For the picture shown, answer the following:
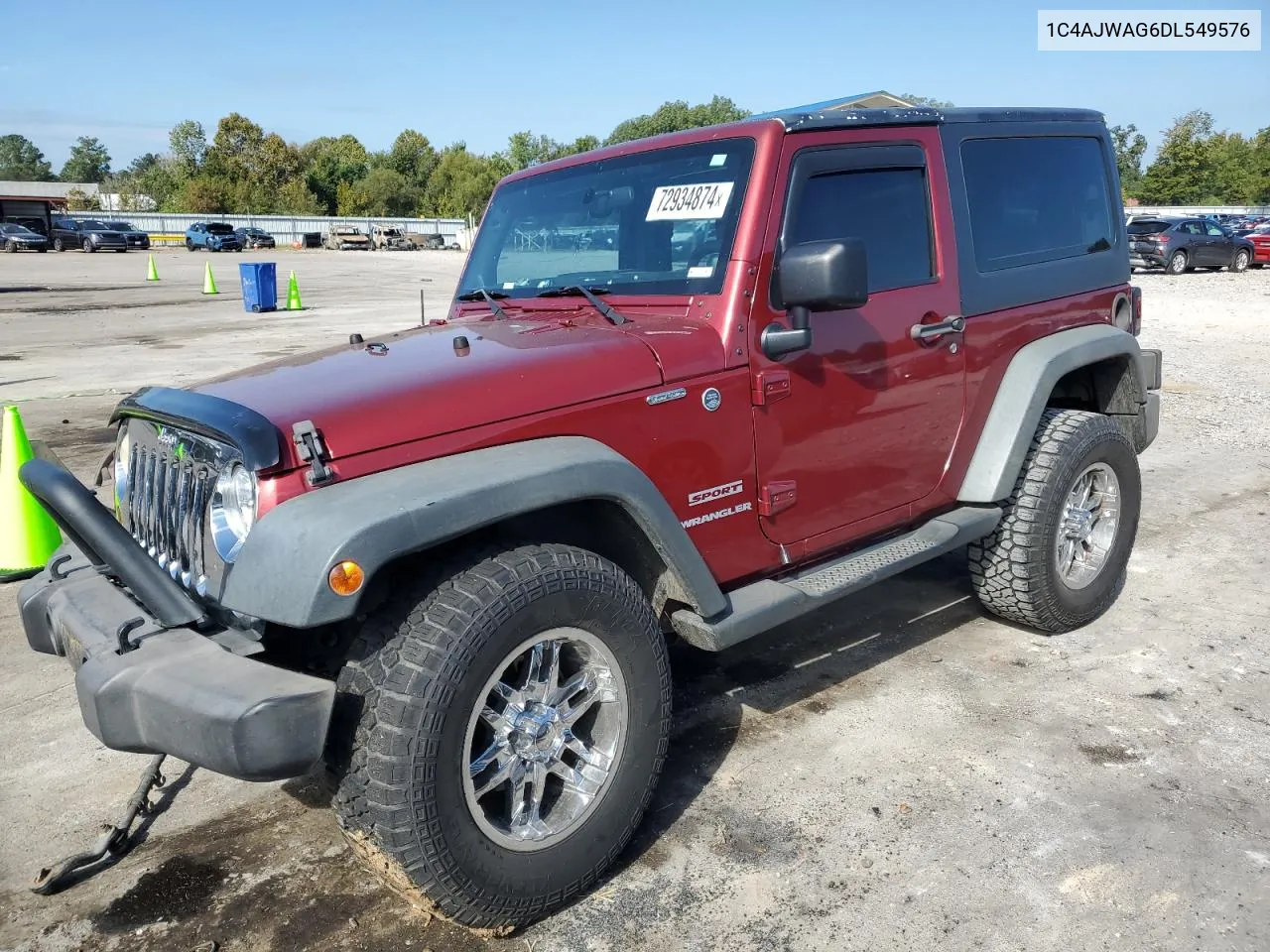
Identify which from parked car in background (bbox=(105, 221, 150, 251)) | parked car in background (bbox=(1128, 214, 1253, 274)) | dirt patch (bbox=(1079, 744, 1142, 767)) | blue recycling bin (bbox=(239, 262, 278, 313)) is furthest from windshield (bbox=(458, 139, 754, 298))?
parked car in background (bbox=(105, 221, 150, 251))

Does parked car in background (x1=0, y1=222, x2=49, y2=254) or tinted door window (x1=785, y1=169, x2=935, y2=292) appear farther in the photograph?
parked car in background (x1=0, y1=222, x2=49, y2=254)

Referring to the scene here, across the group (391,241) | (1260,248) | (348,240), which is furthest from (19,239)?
(1260,248)

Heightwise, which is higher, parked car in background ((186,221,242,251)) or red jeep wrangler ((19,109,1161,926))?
parked car in background ((186,221,242,251))

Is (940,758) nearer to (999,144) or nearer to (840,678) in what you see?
(840,678)

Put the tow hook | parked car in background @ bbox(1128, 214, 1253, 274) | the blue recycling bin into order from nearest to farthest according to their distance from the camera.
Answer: the tow hook
the blue recycling bin
parked car in background @ bbox(1128, 214, 1253, 274)

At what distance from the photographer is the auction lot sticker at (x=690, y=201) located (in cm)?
327

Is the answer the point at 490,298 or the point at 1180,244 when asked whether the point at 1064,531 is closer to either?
the point at 490,298

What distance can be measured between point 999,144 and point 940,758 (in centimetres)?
249

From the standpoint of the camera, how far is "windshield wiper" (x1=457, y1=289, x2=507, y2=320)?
145 inches

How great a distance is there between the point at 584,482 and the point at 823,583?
3.73ft

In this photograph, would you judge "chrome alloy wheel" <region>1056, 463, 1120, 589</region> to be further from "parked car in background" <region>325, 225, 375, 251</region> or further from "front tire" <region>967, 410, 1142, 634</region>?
"parked car in background" <region>325, 225, 375, 251</region>

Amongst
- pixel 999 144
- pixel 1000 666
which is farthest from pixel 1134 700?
pixel 999 144

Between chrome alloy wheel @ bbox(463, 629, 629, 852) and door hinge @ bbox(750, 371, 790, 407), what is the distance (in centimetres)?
97

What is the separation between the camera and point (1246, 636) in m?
4.41
